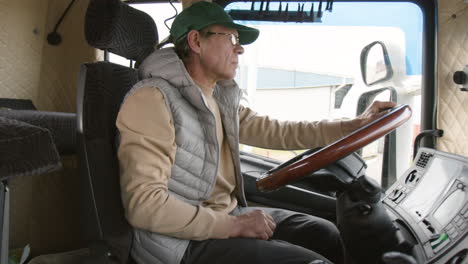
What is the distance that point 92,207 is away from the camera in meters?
1.16

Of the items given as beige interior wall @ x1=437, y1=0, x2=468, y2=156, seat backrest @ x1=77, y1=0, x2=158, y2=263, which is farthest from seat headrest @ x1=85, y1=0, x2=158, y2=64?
beige interior wall @ x1=437, y1=0, x2=468, y2=156

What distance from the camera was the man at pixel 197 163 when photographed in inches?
45.0

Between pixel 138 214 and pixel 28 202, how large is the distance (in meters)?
1.26

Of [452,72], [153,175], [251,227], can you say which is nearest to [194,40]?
[153,175]

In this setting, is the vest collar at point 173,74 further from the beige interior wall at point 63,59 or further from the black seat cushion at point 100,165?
the beige interior wall at point 63,59

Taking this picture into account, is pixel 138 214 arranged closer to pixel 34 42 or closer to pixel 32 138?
pixel 32 138

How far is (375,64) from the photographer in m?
2.14

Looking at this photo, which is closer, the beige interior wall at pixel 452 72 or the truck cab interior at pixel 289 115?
the truck cab interior at pixel 289 115

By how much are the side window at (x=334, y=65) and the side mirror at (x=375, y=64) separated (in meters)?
0.01

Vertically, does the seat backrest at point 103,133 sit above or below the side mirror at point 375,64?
below

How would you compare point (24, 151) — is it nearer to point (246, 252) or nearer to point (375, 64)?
point (246, 252)

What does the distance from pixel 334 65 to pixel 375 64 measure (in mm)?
284

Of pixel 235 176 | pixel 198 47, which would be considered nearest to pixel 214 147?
pixel 235 176

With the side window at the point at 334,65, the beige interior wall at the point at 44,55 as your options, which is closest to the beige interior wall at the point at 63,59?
the beige interior wall at the point at 44,55
